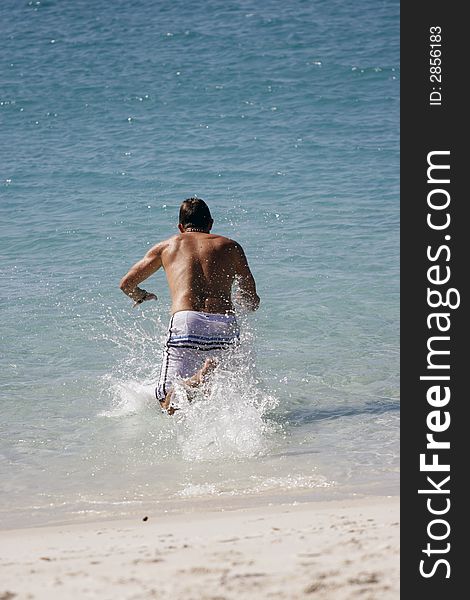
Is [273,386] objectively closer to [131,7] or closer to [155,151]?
[155,151]

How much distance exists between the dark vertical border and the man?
125 cm

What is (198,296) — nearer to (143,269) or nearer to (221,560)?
Answer: (143,269)

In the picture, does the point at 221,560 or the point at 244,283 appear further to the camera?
the point at 244,283

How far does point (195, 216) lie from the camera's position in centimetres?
576

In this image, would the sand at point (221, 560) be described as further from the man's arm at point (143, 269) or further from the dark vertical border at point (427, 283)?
the man's arm at point (143, 269)

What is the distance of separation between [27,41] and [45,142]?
5703 mm

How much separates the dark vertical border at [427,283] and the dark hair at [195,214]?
1317 mm

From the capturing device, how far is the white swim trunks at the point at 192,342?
549cm

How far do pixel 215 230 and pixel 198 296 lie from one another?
Answer: 555 cm

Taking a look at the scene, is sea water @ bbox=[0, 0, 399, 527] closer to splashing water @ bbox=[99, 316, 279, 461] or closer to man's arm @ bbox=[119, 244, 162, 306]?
splashing water @ bbox=[99, 316, 279, 461]

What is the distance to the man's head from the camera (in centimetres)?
575

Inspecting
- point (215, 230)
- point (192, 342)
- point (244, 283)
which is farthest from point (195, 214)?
point (215, 230)

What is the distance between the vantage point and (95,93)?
57.3ft

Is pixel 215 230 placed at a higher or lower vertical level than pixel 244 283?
higher
